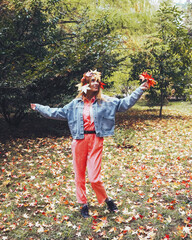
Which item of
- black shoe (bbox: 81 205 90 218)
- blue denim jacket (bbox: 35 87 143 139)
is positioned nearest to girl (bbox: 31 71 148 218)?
blue denim jacket (bbox: 35 87 143 139)

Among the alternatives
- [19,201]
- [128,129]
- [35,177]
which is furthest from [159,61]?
[19,201]

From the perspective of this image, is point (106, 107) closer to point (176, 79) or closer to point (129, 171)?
point (129, 171)

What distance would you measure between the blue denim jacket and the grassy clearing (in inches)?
51.9

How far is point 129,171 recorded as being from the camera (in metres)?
5.84

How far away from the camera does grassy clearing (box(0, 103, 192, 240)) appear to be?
11.2ft

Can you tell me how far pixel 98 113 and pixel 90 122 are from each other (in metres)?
0.17

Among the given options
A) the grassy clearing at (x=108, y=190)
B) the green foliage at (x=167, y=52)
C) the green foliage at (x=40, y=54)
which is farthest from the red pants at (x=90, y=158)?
the green foliage at (x=167, y=52)

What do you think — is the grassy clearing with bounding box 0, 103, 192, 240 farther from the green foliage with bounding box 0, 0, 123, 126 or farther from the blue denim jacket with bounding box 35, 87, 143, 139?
the green foliage with bounding box 0, 0, 123, 126

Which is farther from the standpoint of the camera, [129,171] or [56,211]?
[129,171]

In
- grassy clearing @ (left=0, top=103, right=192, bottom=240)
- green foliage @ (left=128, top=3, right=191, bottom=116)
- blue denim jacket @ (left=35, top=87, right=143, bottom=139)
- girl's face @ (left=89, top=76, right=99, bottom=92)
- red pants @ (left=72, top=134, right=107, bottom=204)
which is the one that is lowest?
grassy clearing @ (left=0, top=103, right=192, bottom=240)

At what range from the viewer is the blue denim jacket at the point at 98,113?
3398 mm

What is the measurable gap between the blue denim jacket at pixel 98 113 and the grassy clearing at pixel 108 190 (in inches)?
51.9

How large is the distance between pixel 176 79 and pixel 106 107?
9741 mm

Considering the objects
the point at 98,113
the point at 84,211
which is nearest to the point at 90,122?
the point at 98,113
